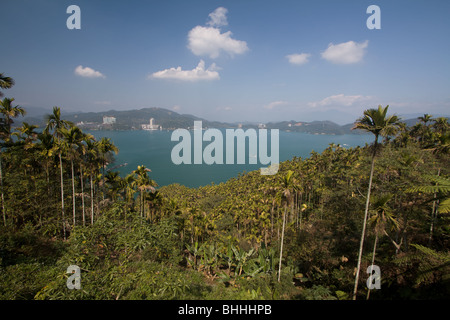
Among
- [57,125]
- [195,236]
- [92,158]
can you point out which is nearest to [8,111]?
[57,125]


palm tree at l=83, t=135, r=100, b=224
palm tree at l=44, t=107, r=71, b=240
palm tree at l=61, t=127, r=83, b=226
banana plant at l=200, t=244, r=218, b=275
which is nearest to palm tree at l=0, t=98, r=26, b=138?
palm tree at l=44, t=107, r=71, b=240

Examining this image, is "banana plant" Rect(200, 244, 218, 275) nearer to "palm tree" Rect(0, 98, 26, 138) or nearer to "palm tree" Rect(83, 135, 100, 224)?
"palm tree" Rect(83, 135, 100, 224)

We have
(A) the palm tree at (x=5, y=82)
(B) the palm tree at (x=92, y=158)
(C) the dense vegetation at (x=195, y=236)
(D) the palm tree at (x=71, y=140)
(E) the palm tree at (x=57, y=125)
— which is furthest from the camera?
(B) the palm tree at (x=92, y=158)

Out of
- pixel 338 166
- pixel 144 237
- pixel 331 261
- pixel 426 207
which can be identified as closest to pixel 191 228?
pixel 144 237

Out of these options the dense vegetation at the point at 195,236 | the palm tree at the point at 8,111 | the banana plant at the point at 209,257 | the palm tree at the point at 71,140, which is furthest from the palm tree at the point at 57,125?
the banana plant at the point at 209,257

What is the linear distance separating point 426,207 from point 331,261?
7300 mm

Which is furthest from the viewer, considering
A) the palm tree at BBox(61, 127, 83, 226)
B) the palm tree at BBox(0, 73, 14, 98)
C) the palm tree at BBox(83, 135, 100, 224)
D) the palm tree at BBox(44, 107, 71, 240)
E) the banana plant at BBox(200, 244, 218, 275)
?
the palm tree at BBox(83, 135, 100, 224)

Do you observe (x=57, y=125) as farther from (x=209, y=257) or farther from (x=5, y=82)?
(x=209, y=257)

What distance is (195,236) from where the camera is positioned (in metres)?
22.0

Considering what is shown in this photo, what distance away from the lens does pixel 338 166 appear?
1425 inches

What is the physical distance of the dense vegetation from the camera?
276 inches

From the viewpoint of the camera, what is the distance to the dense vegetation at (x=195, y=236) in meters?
7.00

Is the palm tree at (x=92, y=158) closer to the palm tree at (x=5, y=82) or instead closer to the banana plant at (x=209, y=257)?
the palm tree at (x=5, y=82)

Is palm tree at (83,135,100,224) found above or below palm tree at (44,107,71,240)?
below
